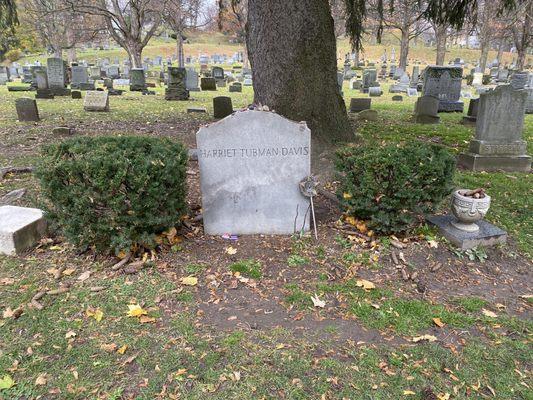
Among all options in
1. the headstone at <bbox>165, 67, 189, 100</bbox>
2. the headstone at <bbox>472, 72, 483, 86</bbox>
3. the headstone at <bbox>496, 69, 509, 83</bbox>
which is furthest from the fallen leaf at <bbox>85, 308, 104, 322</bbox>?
the headstone at <bbox>496, 69, 509, 83</bbox>

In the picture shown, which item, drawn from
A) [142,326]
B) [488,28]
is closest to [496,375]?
[142,326]

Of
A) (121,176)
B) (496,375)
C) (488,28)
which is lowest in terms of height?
(496,375)

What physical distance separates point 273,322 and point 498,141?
21.0ft

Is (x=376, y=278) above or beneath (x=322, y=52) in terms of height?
beneath

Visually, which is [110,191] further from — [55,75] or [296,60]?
[55,75]

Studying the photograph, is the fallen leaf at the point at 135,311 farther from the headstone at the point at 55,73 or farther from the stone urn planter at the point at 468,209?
the headstone at the point at 55,73

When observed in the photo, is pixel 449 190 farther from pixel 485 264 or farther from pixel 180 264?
pixel 180 264

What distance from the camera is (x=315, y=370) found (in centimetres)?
291

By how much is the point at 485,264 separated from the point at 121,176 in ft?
12.5

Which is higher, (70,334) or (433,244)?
(433,244)

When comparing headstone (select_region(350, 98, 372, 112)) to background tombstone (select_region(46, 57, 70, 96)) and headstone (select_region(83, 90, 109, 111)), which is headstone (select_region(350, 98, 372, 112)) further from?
background tombstone (select_region(46, 57, 70, 96))

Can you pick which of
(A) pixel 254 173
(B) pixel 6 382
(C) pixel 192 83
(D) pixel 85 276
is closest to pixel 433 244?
(A) pixel 254 173

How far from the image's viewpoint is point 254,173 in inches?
186

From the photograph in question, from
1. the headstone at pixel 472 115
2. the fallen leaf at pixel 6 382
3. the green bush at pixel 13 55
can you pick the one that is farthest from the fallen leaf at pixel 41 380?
the green bush at pixel 13 55
